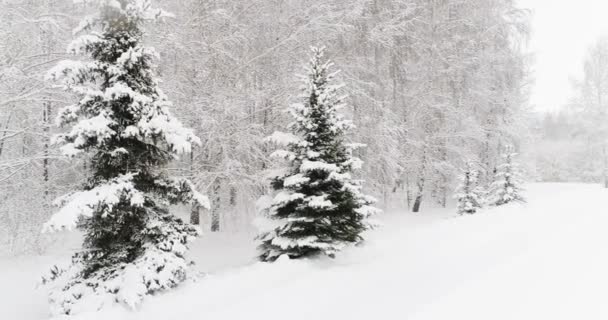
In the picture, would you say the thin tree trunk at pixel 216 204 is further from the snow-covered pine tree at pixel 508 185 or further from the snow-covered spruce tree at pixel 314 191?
the snow-covered pine tree at pixel 508 185

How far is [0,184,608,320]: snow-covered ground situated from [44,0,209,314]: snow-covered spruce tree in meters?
0.57

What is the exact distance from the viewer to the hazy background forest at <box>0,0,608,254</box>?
9109 mm

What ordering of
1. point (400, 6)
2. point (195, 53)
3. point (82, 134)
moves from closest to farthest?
point (82, 134) < point (195, 53) < point (400, 6)

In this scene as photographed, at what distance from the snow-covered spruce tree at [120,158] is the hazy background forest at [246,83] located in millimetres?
2672

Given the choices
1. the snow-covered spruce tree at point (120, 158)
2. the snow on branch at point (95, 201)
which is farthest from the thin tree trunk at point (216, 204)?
the snow on branch at point (95, 201)

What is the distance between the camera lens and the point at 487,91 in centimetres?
1856

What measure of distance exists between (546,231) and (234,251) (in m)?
7.31

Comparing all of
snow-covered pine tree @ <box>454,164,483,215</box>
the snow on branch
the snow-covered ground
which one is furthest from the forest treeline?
the snow on branch

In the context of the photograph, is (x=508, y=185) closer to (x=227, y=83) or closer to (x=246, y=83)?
(x=246, y=83)

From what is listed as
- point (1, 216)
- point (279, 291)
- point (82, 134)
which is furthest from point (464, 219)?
point (1, 216)

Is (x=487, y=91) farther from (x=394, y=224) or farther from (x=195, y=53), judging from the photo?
(x=195, y=53)

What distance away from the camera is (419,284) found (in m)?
5.31

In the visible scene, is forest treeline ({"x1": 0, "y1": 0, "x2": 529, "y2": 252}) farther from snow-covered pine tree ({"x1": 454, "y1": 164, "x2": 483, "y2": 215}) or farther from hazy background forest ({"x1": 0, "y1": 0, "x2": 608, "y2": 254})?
snow-covered pine tree ({"x1": 454, "y1": 164, "x2": 483, "y2": 215})

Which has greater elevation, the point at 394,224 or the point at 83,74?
the point at 83,74
